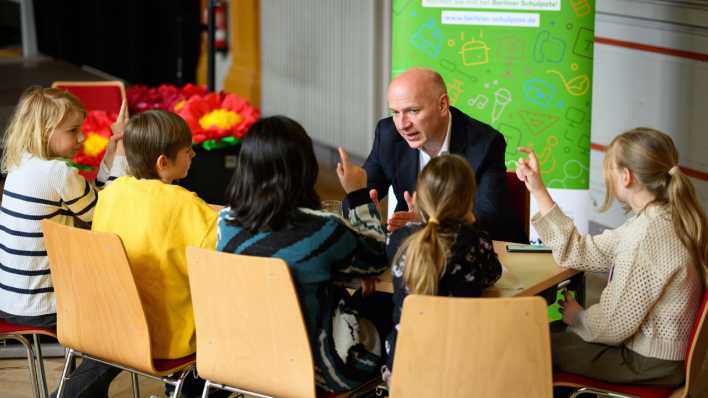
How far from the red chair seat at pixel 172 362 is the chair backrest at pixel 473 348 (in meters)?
0.73

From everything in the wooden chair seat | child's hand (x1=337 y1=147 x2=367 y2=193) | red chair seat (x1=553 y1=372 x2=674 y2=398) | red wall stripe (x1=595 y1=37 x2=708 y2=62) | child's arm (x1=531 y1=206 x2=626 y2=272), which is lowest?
the wooden chair seat

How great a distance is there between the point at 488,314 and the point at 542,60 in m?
2.37

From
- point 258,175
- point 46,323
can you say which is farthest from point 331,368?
point 46,323

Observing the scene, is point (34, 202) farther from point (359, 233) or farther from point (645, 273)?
point (645, 273)

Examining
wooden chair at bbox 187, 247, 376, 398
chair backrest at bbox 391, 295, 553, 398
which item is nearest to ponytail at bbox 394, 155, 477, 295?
chair backrest at bbox 391, 295, 553, 398

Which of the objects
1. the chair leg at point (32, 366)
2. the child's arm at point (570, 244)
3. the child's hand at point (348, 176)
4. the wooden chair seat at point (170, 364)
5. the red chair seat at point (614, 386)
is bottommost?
the chair leg at point (32, 366)

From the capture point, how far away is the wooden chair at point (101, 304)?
2.84 meters

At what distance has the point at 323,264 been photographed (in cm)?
262

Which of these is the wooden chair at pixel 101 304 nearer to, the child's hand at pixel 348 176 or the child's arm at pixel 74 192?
the child's arm at pixel 74 192

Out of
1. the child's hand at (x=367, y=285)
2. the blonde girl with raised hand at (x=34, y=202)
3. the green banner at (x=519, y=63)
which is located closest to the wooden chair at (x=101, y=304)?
the blonde girl with raised hand at (x=34, y=202)

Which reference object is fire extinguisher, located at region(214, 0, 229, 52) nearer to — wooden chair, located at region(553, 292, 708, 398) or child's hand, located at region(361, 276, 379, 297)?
child's hand, located at region(361, 276, 379, 297)

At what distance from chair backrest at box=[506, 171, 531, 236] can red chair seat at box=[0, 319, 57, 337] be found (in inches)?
58.3

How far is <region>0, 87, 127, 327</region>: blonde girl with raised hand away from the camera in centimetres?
327

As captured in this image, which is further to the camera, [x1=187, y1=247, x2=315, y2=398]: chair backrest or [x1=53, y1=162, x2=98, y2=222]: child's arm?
[x1=53, y1=162, x2=98, y2=222]: child's arm
